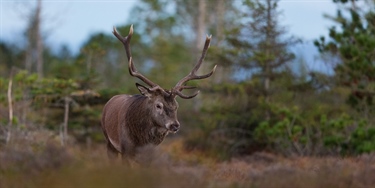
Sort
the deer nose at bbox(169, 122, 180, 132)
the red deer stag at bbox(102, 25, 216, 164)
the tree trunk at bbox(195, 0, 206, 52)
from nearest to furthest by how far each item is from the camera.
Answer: the deer nose at bbox(169, 122, 180, 132)
the red deer stag at bbox(102, 25, 216, 164)
the tree trunk at bbox(195, 0, 206, 52)

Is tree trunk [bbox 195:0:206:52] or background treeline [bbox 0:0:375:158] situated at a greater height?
tree trunk [bbox 195:0:206:52]

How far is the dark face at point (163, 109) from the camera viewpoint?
11364 mm

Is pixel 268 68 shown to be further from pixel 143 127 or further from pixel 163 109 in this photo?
pixel 163 109

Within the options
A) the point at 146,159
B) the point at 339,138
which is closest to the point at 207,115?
the point at 339,138

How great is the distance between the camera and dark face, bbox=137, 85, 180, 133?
11.4 m

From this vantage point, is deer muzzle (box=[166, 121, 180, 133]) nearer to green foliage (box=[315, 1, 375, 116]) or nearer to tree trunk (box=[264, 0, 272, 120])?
green foliage (box=[315, 1, 375, 116])

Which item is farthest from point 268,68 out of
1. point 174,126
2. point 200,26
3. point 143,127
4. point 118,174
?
point 118,174

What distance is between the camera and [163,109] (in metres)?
11.5

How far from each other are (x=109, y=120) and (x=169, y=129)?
166 centimetres

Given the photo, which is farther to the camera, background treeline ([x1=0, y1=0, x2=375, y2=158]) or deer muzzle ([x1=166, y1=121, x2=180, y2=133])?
background treeline ([x1=0, y1=0, x2=375, y2=158])

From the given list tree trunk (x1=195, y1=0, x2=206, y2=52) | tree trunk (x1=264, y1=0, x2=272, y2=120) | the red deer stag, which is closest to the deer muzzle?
the red deer stag

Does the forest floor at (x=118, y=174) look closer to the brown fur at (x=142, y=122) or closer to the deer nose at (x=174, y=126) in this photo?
the deer nose at (x=174, y=126)

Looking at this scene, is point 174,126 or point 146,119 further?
point 146,119

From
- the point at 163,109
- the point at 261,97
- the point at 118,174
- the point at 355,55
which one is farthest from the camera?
the point at 261,97
